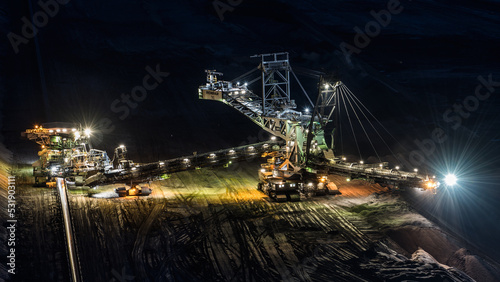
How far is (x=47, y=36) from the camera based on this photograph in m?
64.8

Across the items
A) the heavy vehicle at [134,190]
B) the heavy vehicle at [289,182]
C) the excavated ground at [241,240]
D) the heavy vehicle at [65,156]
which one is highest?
the heavy vehicle at [65,156]

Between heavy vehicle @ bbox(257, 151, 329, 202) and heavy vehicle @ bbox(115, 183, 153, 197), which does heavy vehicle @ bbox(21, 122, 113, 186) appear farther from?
heavy vehicle @ bbox(257, 151, 329, 202)

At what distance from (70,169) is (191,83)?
28.7 metres

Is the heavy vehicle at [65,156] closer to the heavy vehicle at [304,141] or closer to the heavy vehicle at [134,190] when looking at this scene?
the heavy vehicle at [134,190]

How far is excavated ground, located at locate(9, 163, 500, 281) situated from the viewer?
70.1 feet

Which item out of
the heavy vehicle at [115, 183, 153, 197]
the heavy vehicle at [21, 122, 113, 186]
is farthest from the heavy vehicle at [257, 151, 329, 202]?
the heavy vehicle at [21, 122, 113, 186]

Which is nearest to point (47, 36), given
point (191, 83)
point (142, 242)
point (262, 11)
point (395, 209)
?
point (191, 83)

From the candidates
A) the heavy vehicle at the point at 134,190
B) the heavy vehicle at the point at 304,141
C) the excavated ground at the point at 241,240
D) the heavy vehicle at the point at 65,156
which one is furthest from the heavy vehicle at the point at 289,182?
the heavy vehicle at the point at 65,156

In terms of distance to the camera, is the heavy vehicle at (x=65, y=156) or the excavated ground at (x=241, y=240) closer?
the excavated ground at (x=241, y=240)

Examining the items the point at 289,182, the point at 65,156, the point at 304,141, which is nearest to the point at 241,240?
the point at 289,182

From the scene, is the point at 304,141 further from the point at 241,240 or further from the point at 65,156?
the point at 65,156

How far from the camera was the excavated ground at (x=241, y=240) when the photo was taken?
21375mm

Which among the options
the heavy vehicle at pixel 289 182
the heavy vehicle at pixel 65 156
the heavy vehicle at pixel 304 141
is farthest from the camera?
the heavy vehicle at pixel 65 156

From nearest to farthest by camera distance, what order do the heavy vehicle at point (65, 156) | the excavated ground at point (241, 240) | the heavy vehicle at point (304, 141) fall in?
the excavated ground at point (241, 240) < the heavy vehicle at point (304, 141) < the heavy vehicle at point (65, 156)
